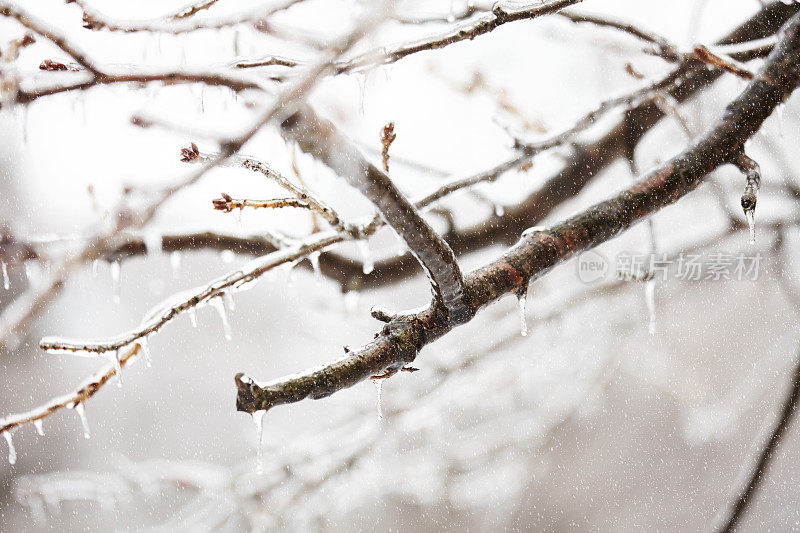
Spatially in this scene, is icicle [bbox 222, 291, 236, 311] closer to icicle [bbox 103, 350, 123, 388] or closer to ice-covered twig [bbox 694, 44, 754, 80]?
icicle [bbox 103, 350, 123, 388]

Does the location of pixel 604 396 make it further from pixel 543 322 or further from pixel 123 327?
pixel 123 327

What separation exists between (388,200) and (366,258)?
2.33ft

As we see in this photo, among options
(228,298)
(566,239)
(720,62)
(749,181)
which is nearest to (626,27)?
(720,62)

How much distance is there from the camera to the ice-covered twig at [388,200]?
0.34m

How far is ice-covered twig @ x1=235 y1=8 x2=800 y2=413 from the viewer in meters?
0.43

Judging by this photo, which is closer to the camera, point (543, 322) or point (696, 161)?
point (696, 161)

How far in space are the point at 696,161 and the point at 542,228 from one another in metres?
0.33

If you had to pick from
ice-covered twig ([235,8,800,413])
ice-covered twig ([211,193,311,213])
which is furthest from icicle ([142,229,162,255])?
ice-covered twig ([235,8,800,413])

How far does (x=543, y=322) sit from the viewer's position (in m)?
2.47

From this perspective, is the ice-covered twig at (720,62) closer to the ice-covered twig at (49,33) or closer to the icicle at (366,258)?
the icicle at (366,258)

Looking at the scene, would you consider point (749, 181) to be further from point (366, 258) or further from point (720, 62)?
point (366, 258)

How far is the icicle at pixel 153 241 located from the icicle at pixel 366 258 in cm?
49

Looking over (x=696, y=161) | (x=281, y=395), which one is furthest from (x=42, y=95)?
(x=696, y=161)

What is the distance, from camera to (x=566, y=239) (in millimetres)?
695
